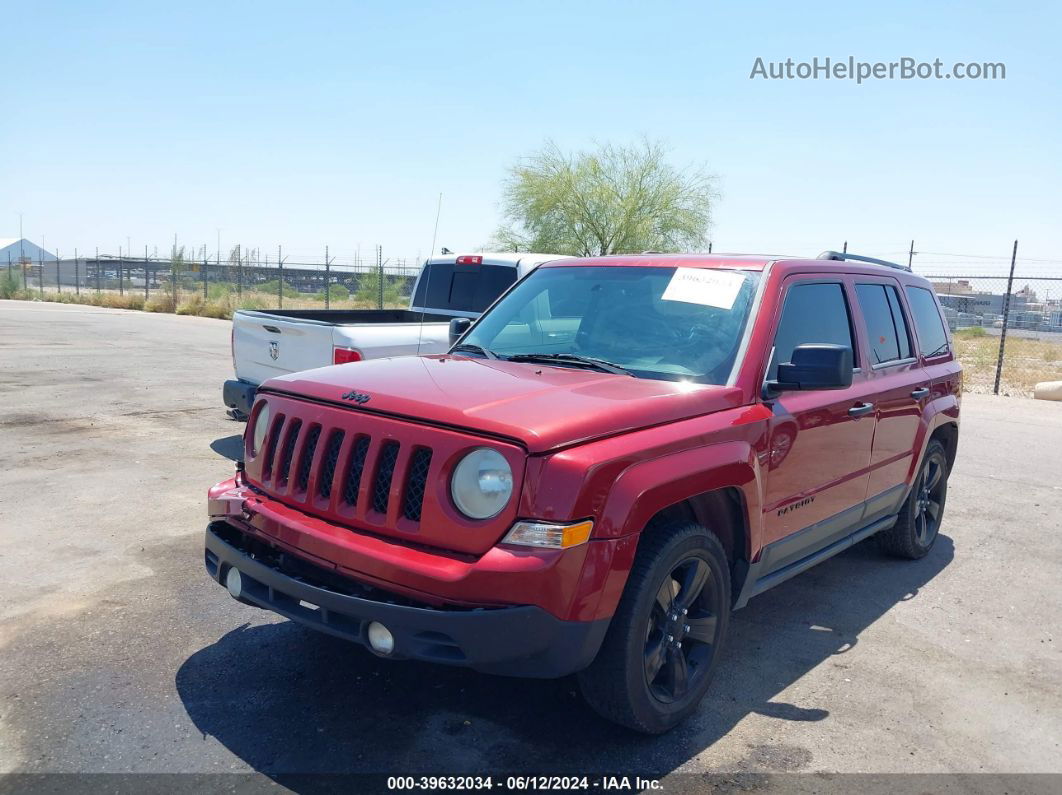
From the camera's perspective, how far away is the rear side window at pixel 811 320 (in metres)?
4.19

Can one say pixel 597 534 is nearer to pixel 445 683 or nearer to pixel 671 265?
pixel 445 683

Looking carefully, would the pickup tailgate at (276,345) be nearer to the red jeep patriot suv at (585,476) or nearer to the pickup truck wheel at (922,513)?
the red jeep patriot suv at (585,476)

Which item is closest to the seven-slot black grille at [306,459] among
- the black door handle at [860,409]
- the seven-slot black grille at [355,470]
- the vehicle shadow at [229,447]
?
the seven-slot black grille at [355,470]

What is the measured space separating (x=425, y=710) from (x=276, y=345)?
452 centimetres

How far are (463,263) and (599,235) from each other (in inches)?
650

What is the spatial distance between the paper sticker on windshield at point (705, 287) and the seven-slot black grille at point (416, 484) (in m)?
1.68

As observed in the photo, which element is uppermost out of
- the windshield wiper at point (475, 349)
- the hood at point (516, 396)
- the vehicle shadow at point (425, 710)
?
the windshield wiper at point (475, 349)

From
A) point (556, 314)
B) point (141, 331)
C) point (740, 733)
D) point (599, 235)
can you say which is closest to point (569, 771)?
point (740, 733)

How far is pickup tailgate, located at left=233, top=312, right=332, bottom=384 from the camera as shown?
6898mm

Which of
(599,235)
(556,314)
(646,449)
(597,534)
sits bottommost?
(597,534)

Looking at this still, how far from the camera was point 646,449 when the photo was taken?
3.16 meters

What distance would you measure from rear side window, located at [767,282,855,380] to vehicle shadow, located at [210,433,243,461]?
5137mm

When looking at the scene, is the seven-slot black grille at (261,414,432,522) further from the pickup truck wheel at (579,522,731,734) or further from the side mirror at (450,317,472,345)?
the side mirror at (450,317,472,345)

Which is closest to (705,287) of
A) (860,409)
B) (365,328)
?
(860,409)
